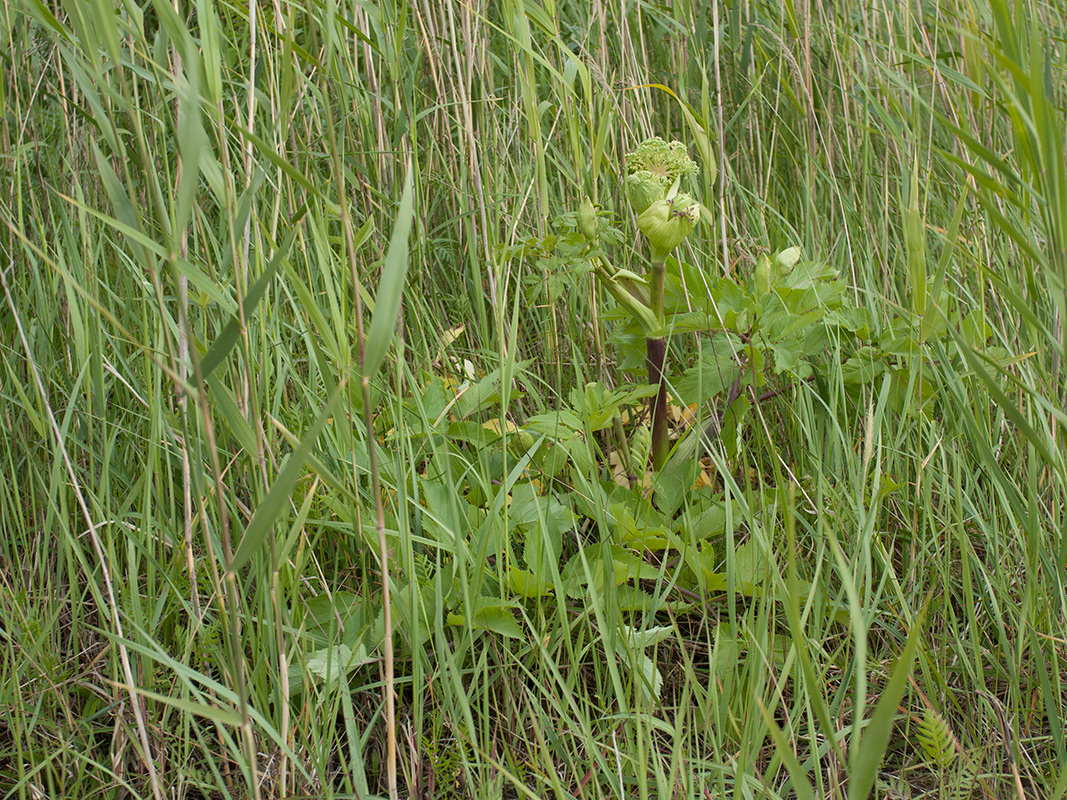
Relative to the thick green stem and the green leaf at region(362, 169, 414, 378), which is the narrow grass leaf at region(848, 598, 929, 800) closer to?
the green leaf at region(362, 169, 414, 378)

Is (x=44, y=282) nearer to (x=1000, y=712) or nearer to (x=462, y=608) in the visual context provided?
(x=462, y=608)

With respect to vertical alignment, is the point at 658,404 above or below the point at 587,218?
below

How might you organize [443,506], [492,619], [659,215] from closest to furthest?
1. [492,619]
2. [443,506]
3. [659,215]

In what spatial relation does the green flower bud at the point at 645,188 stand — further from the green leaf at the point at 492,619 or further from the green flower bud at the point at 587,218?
the green leaf at the point at 492,619

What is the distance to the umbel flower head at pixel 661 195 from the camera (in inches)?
47.5

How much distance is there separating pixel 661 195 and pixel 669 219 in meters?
0.05

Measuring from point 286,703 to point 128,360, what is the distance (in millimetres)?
717

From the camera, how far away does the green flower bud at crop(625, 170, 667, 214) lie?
1.23 meters

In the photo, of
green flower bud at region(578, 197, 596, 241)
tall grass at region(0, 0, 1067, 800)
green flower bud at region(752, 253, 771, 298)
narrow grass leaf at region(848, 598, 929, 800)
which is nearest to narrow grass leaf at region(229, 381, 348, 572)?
tall grass at region(0, 0, 1067, 800)

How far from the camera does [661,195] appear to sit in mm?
1239

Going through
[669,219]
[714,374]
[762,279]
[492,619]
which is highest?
[669,219]

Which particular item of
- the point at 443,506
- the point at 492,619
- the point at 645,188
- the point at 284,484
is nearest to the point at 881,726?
the point at 284,484

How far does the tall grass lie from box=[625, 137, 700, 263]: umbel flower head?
0.09 meters

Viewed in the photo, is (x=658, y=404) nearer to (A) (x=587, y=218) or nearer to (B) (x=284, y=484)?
(A) (x=587, y=218)
